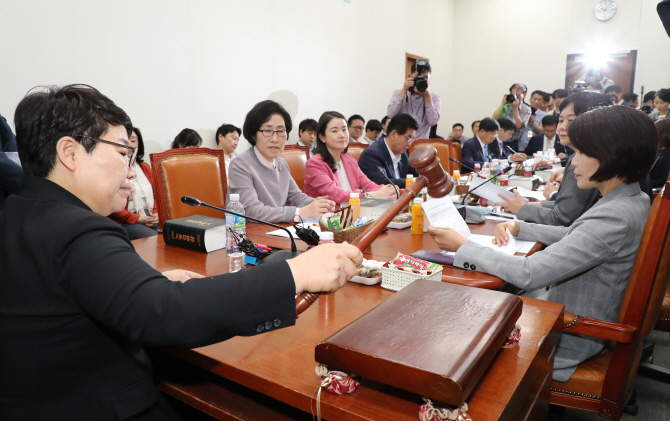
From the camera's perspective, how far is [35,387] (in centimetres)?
79

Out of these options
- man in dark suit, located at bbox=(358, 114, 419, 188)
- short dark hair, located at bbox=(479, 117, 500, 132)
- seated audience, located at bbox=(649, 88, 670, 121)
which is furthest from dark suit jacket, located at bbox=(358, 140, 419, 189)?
seated audience, located at bbox=(649, 88, 670, 121)

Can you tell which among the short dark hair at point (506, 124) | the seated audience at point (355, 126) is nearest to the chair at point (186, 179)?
the seated audience at point (355, 126)

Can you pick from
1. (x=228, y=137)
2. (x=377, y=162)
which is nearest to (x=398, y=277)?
(x=377, y=162)

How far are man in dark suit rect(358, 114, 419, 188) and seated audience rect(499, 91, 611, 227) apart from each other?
1.45 meters

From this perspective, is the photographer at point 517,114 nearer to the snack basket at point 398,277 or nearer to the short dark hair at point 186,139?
the short dark hair at point 186,139

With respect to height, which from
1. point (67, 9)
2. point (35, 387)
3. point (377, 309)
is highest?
point (67, 9)

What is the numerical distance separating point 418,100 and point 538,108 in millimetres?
3473

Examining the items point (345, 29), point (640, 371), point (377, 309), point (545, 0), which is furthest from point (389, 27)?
point (377, 309)

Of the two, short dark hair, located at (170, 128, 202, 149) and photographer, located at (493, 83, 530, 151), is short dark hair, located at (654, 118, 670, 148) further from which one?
short dark hair, located at (170, 128, 202, 149)

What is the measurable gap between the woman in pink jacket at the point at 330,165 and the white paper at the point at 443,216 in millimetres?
1143

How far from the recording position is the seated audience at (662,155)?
3.21 m

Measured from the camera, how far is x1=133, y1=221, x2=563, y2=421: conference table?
0.74 m

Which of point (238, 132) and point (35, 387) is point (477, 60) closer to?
point (238, 132)

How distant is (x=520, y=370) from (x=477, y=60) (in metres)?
9.27
